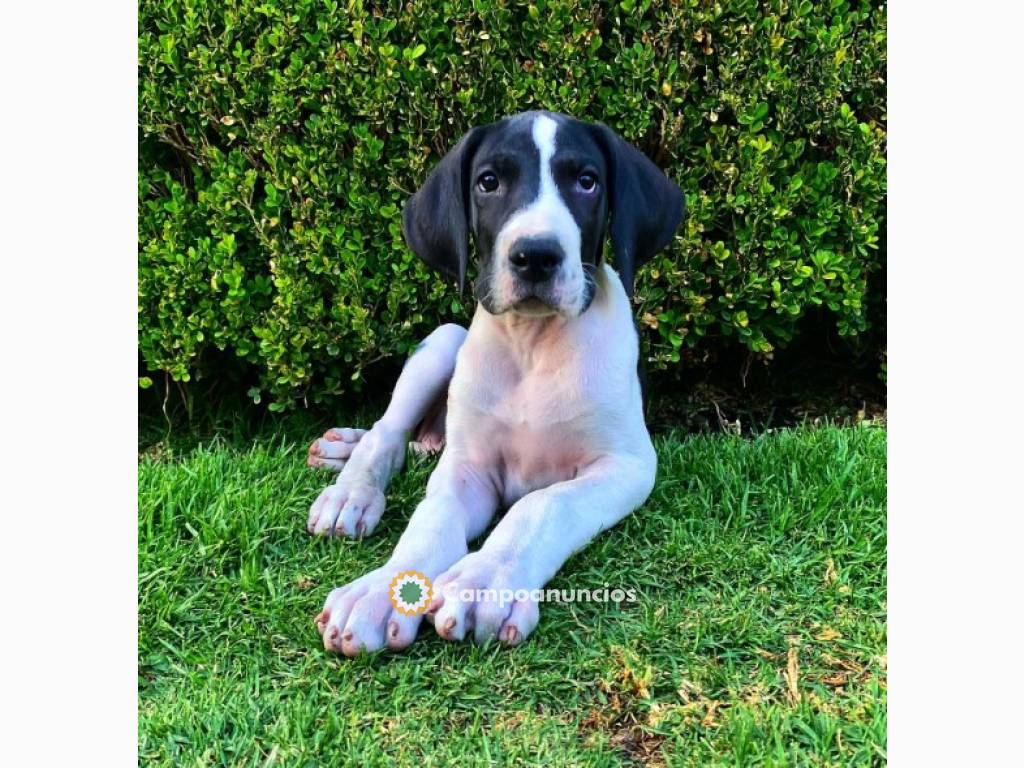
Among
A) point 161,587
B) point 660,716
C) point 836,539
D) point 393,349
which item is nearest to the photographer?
point 660,716

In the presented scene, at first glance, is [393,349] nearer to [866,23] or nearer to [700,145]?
[700,145]

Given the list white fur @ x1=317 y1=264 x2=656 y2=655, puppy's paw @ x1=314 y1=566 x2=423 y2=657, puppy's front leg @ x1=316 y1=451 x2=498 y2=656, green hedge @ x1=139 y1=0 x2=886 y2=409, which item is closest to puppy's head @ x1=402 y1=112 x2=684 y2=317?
white fur @ x1=317 y1=264 x2=656 y2=655

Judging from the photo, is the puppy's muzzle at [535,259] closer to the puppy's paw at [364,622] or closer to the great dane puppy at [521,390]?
the great dane puppy at [521,390]

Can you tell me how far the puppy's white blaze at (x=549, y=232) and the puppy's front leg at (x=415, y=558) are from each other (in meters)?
0.73

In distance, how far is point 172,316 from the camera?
4262 millimetres

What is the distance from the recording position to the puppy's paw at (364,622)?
2785 millimetres

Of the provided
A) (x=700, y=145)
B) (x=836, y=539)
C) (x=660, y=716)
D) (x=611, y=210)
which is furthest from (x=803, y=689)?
(x=700, y=145)

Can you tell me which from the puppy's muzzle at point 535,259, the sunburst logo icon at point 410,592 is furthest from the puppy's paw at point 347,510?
the puppy's muzzle at point 535,259

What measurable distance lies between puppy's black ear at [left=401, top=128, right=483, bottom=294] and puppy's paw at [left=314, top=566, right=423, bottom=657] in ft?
3.91

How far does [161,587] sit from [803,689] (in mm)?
2016

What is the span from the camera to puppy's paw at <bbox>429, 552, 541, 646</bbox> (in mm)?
2814

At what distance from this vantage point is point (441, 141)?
13.6ft

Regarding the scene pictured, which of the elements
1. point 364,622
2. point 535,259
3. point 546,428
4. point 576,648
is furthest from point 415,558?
point 535,259

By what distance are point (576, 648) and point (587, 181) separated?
153 centimetres
